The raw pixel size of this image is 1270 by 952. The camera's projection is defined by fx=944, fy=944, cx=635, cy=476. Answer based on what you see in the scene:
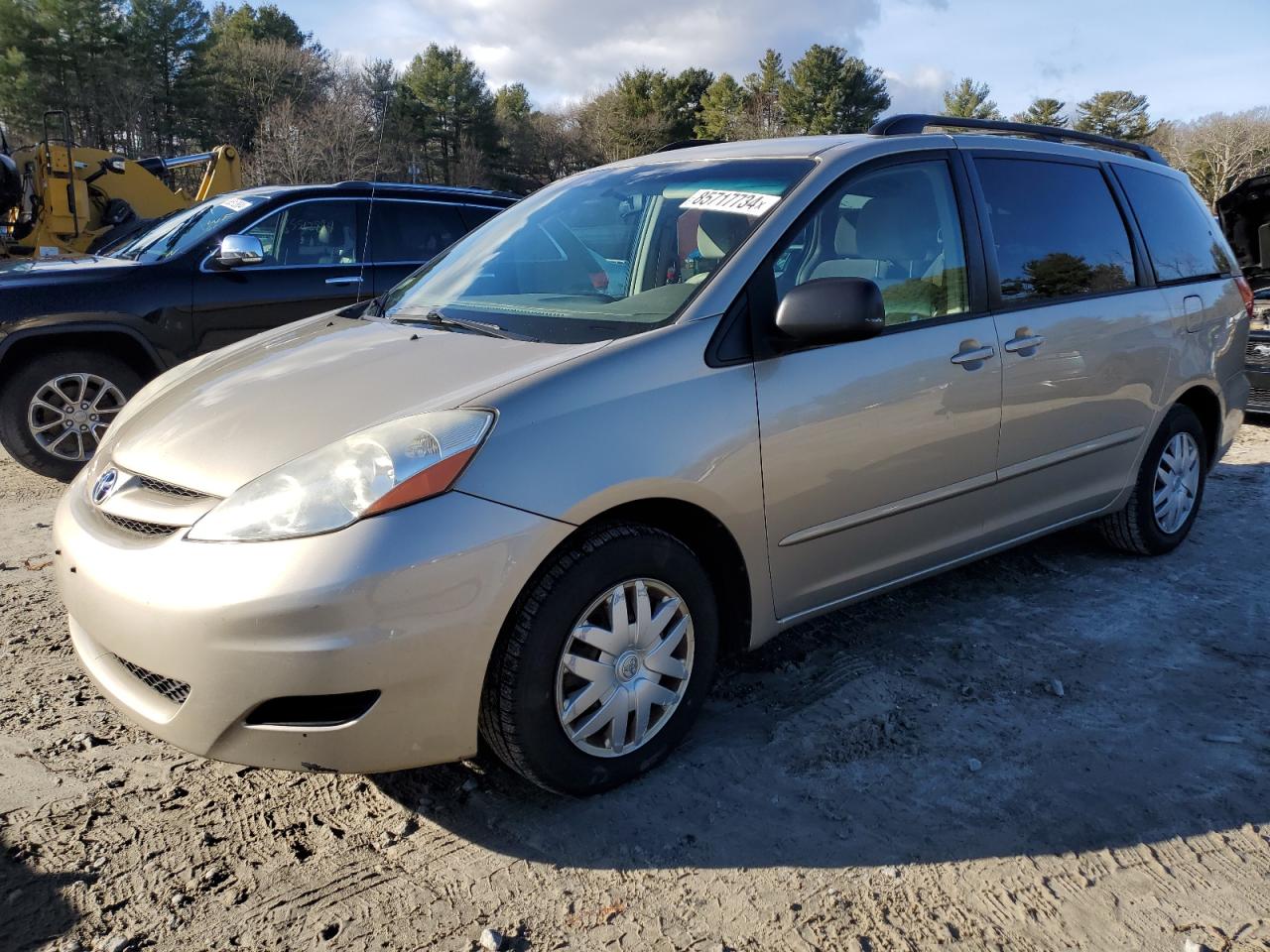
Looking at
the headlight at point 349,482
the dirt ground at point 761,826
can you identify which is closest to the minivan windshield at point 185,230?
the dirt ground at point 761,826

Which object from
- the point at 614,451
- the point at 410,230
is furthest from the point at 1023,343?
the point at 410,230

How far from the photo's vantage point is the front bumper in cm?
203

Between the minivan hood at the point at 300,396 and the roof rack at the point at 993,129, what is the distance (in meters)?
1.69

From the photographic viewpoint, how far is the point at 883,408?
116 inches

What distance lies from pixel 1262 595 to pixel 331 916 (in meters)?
3.94

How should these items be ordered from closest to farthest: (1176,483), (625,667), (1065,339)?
(625,667) < (1065,339) < (1176,483)

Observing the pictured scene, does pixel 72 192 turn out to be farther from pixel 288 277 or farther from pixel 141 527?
pixel 141 527

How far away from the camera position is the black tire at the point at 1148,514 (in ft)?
14.0

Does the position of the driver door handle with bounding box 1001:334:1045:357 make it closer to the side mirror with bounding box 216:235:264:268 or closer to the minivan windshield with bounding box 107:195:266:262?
the side mirror with bounding box 216:235:264:268

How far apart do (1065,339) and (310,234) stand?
4847 millimetres

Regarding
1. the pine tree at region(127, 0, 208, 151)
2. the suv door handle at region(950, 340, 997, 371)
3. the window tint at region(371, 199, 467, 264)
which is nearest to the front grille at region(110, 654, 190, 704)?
the suv door handle at region(950, 340, 997, 371)

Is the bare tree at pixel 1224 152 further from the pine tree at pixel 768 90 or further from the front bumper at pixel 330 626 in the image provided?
the front bumper at pixel 330 626

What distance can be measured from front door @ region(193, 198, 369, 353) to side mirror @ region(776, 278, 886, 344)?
440 cm

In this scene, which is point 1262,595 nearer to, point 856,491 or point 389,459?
point 856,491
